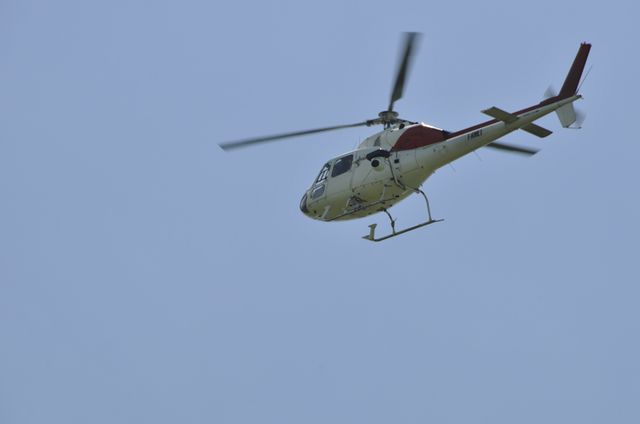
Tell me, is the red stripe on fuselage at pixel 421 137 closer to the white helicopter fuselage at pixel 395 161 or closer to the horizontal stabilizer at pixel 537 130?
the white helicopter fuselage at pixel 395 161

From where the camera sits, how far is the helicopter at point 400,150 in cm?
2145

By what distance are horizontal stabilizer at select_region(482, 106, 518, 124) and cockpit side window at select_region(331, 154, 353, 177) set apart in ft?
11.0

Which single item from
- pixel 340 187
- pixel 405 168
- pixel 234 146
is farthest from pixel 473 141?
pixel 234 146

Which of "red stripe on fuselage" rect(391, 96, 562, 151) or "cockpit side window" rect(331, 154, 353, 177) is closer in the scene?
"red stripe on fuselage" rect(391, 96, 562, 151)

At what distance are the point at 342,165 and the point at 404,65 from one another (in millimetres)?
3165

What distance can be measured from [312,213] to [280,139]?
2.35m

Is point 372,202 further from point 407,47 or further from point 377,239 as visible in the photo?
point 407,47

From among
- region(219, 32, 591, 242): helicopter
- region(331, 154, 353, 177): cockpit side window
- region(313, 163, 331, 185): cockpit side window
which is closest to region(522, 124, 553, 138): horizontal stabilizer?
region(219, 32, 591, 242): helicopter

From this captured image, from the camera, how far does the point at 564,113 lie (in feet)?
70.4

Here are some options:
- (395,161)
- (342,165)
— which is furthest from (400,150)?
(342,165)

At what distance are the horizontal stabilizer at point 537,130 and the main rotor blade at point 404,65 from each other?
2.38 m

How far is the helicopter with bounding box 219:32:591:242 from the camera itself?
21.5 meters

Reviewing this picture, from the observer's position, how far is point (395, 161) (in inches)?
896

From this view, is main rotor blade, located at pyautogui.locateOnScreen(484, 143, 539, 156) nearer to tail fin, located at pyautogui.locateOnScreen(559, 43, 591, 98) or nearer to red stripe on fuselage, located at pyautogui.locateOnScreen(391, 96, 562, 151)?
red stripe on fuselage, located at pyautogui.locateOnScreen(391, 96, 562, 151)
